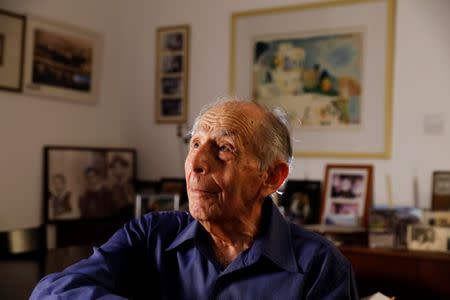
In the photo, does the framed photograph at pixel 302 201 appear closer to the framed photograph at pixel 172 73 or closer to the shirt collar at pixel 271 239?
the framed photograph at pixel 172 73

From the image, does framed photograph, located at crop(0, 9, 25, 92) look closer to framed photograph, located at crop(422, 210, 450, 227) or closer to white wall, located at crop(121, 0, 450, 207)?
white wall, located at crop(121, 0, 450, 207)

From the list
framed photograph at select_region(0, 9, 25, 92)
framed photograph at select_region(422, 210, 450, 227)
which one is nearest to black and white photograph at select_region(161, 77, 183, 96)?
framed photograph at select_region(0, 9, 25, 92)

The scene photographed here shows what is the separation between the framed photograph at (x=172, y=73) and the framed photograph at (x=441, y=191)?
68.9 inches

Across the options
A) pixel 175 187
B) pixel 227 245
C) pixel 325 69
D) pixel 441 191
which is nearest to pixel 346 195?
pixel 441 191

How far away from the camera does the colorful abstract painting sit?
3.33m

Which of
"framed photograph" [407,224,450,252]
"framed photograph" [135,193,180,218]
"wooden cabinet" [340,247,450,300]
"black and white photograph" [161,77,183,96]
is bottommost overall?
"wooden cabinet" [340,247,450,300]

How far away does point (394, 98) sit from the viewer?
3.19 metres

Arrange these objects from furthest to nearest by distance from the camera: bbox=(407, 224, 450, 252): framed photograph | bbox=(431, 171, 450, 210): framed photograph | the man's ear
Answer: bbox=(431, 171, 450, 210): framed photograph
bbox=(407, 224, 450, 252): framed photograph
the man's ear

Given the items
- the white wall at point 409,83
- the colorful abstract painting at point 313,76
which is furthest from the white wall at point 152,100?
the colorful abstract painting at point 313,76

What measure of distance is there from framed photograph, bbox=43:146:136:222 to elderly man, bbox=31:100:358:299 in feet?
7.73

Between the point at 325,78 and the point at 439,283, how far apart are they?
142cm

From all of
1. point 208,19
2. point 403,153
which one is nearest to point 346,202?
point 403,153

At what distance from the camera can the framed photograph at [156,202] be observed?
354 cm

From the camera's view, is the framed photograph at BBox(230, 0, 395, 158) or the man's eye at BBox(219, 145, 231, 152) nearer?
the man's eye at BBox(219, 145, 231, 152)
